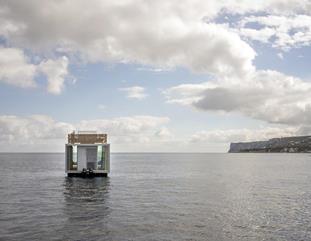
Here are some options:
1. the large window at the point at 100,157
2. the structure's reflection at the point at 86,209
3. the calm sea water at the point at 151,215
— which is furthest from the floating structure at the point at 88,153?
the calm sea water at the point at 151,215

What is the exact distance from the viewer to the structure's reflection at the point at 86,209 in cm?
2836

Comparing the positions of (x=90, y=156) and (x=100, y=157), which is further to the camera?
(x=100, y=157)

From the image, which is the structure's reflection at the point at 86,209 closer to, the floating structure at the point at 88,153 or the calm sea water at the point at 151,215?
the calm sea water at the point at 151,215

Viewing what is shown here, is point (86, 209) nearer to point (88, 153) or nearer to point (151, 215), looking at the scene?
point (151, 215)

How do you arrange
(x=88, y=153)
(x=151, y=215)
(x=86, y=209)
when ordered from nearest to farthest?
(x=151, y=215), (x=86, y=209), (x=88, y=153)

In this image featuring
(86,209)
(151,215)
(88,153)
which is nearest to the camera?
(151,215)

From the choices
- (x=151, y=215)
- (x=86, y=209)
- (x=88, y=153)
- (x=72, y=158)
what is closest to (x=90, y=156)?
(x=88, y=153)

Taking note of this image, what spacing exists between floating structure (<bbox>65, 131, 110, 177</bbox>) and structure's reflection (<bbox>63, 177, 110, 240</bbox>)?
25.6 feet

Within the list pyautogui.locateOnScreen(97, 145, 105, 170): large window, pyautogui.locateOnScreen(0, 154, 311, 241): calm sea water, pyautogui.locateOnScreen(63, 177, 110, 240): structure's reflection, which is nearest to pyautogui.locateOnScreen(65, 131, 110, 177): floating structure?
pyautogui.locateOnScreen(97, 145, 105, 170): large window

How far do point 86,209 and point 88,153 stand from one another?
3127 cm

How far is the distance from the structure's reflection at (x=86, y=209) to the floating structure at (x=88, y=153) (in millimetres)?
7807

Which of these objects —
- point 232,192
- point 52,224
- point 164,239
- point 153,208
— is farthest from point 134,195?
point 164,239

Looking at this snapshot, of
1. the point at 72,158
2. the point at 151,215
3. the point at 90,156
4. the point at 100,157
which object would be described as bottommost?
the point at 151,215

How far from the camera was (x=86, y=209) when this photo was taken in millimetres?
37594
